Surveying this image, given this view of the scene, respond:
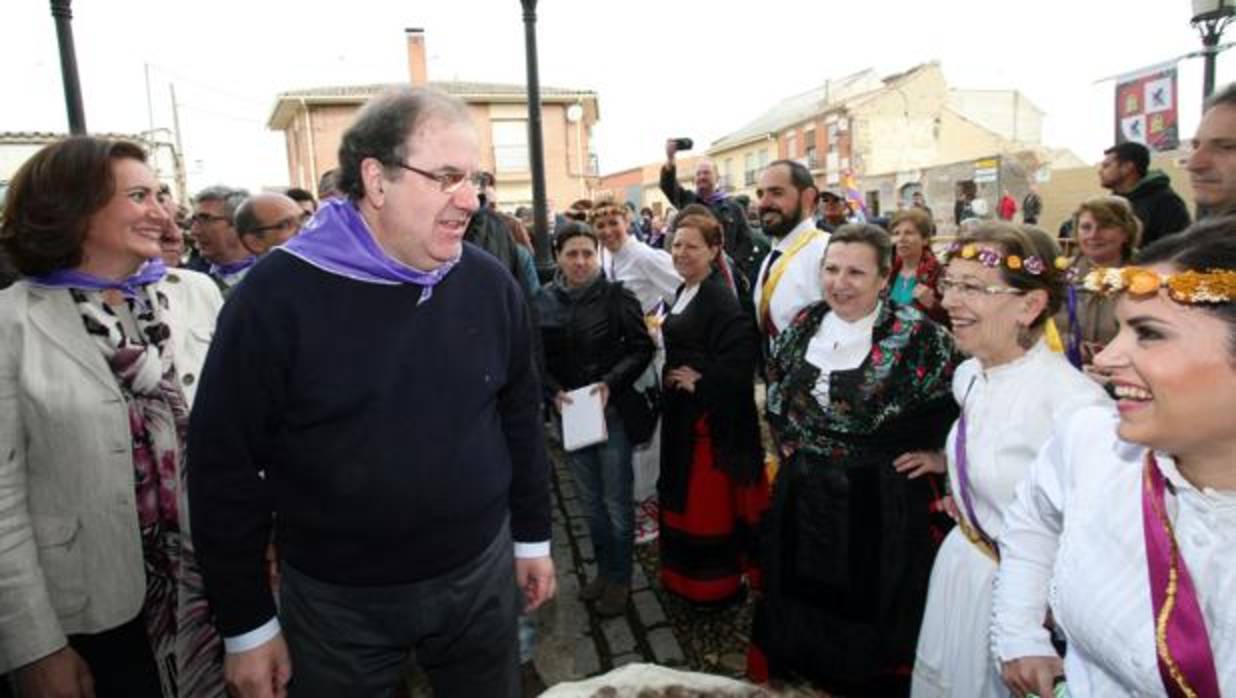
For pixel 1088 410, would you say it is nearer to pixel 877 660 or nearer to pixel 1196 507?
pixel 1196 507

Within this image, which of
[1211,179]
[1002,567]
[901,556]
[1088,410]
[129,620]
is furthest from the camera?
[1211,179]

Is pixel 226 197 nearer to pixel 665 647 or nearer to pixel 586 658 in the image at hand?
pixel 586 658

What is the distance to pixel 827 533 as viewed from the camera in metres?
2.74

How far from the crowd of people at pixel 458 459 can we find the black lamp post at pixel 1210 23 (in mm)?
4894

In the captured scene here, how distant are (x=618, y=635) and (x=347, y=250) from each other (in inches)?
103

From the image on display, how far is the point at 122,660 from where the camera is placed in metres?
2.05

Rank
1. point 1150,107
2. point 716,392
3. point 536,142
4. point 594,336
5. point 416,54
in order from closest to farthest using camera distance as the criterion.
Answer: point 716,392 < point 594,336 < point 536,142 < point 1150,107 < point 416,54

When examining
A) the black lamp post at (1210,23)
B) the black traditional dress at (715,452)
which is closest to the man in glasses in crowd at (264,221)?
the black traditional dress at (715,452)

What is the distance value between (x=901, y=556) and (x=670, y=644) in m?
1.36

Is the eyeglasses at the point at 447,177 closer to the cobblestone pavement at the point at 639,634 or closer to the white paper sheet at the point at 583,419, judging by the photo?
the white paper sheet at the point at 583,419

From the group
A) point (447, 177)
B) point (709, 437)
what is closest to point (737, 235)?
point (709, 437)

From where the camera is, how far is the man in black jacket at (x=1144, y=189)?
192 inches

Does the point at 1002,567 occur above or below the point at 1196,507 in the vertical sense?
below

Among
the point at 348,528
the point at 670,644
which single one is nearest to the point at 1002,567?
the point at 348,528
